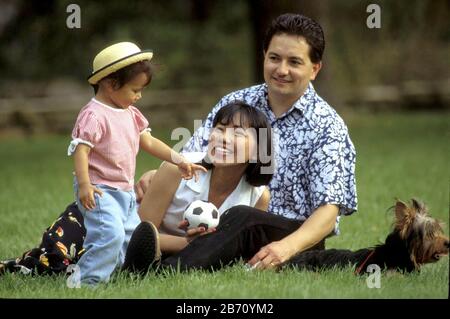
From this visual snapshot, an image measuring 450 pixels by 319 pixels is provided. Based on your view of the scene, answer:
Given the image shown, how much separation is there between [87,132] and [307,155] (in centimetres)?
128

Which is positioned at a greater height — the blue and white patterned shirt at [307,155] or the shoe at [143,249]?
the blue and white patterned shirt at [307,155]

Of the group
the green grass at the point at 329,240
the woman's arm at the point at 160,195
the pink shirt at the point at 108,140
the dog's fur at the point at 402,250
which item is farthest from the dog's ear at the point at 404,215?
the pink shirt at the point at 108,140

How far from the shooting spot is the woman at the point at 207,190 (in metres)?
4.66

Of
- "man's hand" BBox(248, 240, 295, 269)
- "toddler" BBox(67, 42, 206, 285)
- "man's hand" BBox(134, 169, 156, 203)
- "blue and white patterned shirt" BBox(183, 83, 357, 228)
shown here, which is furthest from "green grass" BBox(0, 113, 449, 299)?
"man's hand" BBox(134, 169, 156, 203)

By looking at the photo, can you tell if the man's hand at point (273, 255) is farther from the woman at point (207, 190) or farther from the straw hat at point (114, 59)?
the straw hat at point (114, 59)

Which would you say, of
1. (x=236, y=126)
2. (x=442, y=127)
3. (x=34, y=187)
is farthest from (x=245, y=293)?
(x=442, y=127)

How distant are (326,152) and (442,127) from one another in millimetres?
9561

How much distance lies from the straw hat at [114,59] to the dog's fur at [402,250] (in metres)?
1.23

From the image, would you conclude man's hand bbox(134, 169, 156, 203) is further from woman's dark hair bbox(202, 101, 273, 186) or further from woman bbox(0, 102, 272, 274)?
woman's dark hair bbox(202, 101, 273, 186)

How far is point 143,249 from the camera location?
14.1 feet

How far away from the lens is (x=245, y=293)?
3.96m

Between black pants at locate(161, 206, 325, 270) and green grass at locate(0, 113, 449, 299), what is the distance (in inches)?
4.2
